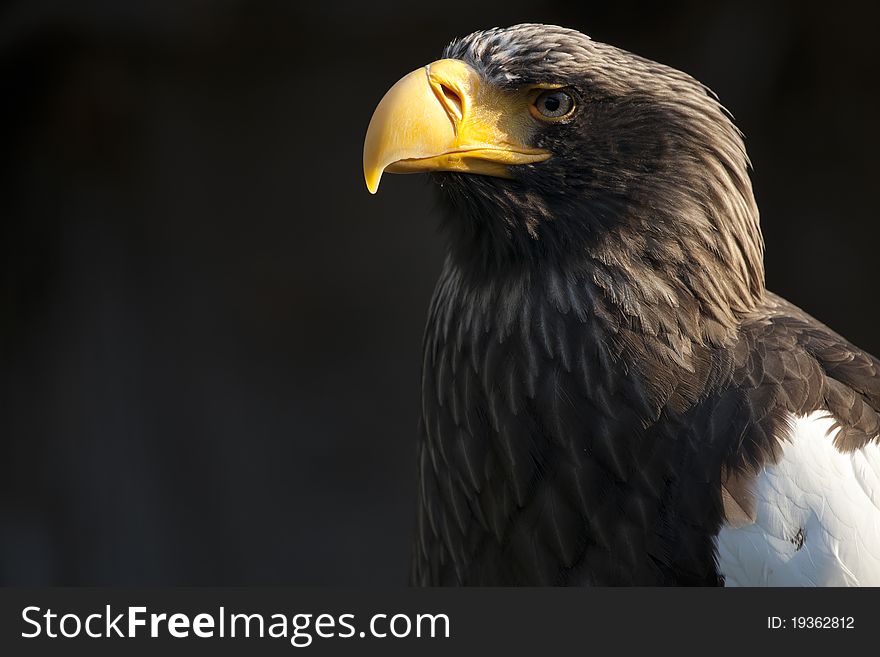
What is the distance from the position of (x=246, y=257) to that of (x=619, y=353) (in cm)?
291

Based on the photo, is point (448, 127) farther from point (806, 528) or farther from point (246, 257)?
point (246, 257)

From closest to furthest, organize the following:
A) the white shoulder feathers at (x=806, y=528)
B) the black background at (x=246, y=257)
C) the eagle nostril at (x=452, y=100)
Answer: the white shoulder feathers at (x=806, y=528)
the eagle nostril at (x=452, y=100)
the black background at (x=246, y=257)

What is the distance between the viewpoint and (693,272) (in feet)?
5.36

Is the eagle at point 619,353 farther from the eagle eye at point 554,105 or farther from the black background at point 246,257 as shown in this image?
the black background at point 246,257

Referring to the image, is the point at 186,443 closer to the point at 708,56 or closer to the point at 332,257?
the point at 332,257

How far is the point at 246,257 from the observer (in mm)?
4262

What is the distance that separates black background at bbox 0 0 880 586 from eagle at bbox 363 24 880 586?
2357 mm

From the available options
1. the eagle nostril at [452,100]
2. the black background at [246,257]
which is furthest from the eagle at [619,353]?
the black background at [246,257]

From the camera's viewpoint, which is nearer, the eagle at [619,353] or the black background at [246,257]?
the eagle at [619,353]

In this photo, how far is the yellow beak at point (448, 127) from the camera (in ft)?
5.13

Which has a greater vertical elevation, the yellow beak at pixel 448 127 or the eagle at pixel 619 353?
the yellow beak at pixel 448 127

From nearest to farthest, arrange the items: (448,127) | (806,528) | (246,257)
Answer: (806,528) → (448,127) → (246,257)

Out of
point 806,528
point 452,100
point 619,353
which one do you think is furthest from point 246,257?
point 806,528

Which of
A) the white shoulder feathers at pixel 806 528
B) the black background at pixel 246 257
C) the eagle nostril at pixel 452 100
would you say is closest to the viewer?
the white shoulder feathers at pixel 806 528
